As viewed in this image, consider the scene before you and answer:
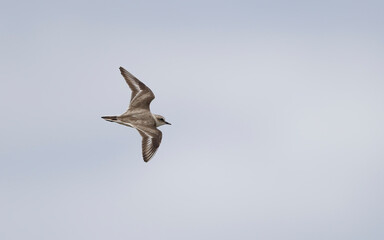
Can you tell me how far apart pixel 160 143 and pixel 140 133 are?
1.57 metres

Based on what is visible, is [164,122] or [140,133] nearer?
[140,133]

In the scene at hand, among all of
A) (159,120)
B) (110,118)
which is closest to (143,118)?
(159,120)

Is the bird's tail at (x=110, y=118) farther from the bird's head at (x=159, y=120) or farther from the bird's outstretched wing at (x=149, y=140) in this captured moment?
the bird's head at (x=159, y=120)

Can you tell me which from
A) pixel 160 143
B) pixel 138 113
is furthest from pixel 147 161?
pixel 138 113

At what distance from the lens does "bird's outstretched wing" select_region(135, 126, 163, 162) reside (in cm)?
4219

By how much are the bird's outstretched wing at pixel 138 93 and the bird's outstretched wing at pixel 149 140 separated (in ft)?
9.67

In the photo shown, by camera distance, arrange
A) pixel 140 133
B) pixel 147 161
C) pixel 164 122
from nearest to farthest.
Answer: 1. pixel 147 161
2. pixel 140 133
3. pixel 164 122

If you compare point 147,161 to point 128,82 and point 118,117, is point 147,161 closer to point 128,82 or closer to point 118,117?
point 118,117

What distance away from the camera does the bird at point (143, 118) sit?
43062mm

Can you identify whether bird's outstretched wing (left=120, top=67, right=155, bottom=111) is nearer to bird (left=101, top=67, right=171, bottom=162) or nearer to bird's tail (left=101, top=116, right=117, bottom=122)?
bird (left=101, top=67, right=171, bottom=162)

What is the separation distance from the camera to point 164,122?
4762cm

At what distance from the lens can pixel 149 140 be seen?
43.5 m

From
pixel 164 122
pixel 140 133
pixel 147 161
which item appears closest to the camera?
pixel 147 161

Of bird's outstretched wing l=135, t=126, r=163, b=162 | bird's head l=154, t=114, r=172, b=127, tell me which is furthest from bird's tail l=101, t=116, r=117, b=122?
bird's head l=154, t=114, r=172, b=127
